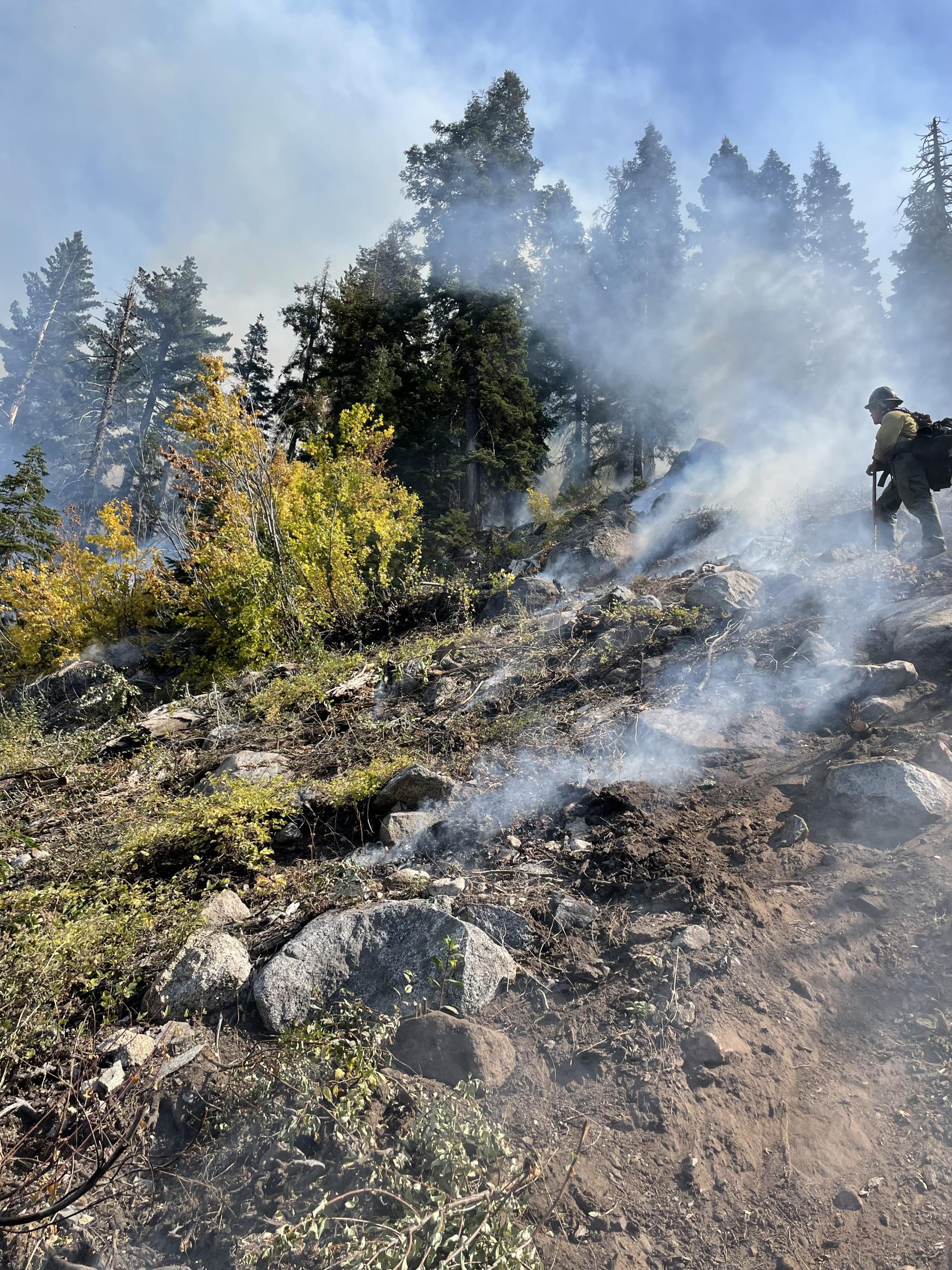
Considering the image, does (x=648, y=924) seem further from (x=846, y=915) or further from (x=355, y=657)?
(x=355, y=657)

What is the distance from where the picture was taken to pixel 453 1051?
2.33m

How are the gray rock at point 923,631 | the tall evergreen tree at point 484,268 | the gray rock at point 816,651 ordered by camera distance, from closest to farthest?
the gray rock at point 923,631 < the gray rock at point 816,651 < the tall evergreen tree at point 484,268

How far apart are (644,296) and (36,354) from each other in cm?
2920

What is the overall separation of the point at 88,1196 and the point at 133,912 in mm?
1315

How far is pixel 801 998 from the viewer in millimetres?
2502

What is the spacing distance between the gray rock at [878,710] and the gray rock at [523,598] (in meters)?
4.48

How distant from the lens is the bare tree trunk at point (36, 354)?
30375 mm

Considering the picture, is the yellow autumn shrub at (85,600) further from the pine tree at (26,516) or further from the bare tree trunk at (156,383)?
the bare tree trunk at (156,383)

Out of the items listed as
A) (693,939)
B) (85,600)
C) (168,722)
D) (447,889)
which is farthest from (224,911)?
(85,600)

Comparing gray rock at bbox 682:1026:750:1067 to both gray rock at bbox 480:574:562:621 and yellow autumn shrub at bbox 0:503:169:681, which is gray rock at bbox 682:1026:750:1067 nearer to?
gray rock at bbox 480:574:562:621

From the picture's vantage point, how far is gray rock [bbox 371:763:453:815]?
405cm

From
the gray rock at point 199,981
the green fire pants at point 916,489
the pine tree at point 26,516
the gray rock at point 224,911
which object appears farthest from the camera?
the pine tree at point 26,516

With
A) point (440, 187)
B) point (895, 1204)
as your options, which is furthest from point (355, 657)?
point (440, 187)

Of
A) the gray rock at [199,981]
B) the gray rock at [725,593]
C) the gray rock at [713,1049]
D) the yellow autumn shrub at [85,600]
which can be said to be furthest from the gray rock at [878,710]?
the yellow autumn shrub at [85,600]
